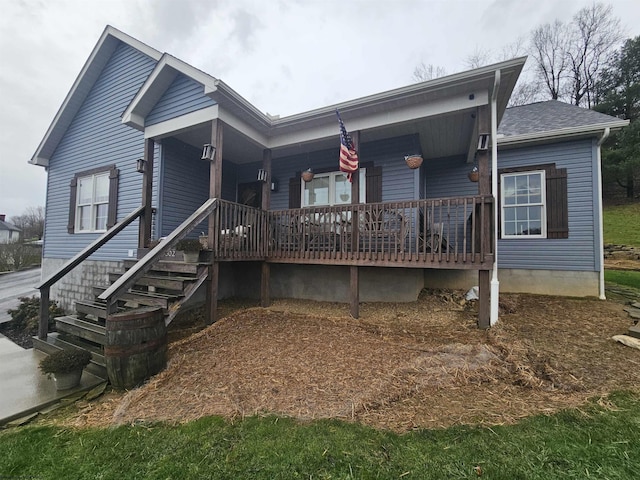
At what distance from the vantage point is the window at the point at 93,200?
7.74 metres

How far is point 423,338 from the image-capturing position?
4.29 m

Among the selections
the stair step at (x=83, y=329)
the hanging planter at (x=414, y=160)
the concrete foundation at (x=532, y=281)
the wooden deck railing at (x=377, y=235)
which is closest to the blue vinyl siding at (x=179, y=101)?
the wooden deck railing at (x=377, y=235)

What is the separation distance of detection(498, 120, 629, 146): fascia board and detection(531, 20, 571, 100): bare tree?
59.9 ft

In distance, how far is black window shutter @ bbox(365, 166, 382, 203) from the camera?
6.89m

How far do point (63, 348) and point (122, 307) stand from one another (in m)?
0.89

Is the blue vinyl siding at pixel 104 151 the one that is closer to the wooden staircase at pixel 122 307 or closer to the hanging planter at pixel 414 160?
the wooden staircase at pixel 122 307

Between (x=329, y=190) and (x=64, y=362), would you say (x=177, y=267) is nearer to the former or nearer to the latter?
(x=64, y=362)

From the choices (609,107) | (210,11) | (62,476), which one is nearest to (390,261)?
(62,476)

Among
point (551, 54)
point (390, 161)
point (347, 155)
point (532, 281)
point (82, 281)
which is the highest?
point (551, 54)

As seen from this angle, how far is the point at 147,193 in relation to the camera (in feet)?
20.0

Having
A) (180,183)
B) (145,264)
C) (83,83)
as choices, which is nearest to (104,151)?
(83,83)

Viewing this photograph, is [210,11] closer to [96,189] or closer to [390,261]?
[96,189]

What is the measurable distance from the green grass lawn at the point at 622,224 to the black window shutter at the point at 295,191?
1479 cm

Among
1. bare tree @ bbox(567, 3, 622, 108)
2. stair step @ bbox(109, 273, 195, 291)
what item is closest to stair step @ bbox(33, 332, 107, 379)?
stair step @ bbox(109, 273, 195, 291)
